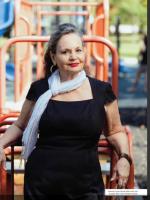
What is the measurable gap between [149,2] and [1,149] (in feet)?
3.39

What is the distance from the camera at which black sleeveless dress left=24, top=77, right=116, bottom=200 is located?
8.80ft

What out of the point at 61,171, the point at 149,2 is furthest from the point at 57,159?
the point at 149,2

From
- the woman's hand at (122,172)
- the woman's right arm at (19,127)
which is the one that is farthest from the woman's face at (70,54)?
the woman's hand at (122,172)

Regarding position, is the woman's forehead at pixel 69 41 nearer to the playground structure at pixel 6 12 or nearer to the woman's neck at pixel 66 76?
the woman's neck at pixel 66 76

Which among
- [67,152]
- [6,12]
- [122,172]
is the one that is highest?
[6,12]

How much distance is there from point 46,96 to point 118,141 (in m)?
0.41

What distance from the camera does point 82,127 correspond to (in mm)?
2682

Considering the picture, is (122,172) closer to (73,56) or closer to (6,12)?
(73,56)

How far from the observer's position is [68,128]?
2.67m

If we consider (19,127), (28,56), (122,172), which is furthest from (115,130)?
(28,56)

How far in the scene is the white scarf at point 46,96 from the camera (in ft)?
8.94

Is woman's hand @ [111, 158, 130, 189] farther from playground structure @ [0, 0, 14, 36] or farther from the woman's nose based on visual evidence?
playground structure @ [0, 0, 14, 36]

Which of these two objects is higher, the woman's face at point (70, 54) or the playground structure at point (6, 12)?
the playground structure at point (6, 12)

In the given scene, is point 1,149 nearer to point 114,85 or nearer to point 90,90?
point 90,90
